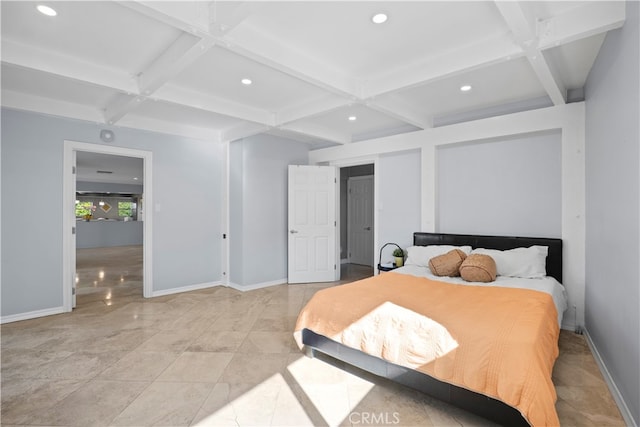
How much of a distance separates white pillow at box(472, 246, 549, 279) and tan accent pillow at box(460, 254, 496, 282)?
20 centimetres

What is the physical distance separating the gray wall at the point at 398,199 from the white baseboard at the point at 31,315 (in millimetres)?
4382

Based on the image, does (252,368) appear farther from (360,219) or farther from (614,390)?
(360,219)

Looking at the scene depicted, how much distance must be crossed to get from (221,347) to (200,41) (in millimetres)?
2564

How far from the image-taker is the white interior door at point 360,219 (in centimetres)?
737

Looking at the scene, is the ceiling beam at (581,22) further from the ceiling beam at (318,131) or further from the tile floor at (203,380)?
the ceiling beam at (318,131)

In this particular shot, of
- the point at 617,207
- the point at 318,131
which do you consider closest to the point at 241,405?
the point at 617,207

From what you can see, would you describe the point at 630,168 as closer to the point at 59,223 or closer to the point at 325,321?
the point at 325,321

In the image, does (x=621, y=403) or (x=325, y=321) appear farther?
(x=325, y=321)

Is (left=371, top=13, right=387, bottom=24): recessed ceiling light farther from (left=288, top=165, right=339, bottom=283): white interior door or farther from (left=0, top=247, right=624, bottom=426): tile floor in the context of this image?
(left=288, top=165, right=339, bottom=283): white interior door

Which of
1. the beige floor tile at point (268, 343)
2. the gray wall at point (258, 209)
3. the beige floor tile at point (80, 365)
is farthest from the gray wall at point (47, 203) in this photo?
the beige floor tile at point (268, 343)

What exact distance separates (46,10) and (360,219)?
623 centimetres

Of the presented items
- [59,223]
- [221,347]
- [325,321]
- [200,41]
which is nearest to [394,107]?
[200,41]

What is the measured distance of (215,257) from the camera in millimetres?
5441

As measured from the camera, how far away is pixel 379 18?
7.50 feet
